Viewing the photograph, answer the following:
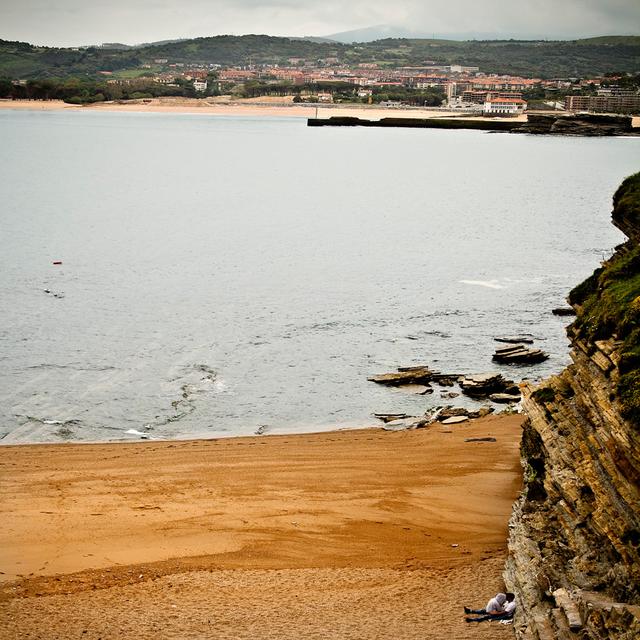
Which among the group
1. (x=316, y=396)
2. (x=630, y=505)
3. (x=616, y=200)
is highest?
(x=616, y=200)

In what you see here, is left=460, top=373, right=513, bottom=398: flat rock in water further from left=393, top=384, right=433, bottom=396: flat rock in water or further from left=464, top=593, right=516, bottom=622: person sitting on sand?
left=464, top=593, right=516, bottom=622: person sitting on sand

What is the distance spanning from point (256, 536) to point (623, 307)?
7.66 m

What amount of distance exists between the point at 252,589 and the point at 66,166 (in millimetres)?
99089

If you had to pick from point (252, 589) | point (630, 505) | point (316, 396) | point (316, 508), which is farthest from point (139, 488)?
point (630, 505)

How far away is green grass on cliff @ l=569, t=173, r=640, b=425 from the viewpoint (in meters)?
11.9

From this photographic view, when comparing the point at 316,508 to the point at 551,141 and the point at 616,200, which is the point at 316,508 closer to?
the point at 616,200

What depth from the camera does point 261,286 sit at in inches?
1718

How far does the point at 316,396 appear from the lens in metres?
27.6

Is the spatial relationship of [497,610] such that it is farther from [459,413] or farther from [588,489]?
[459,413]

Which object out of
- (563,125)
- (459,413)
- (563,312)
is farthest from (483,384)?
(563,125)

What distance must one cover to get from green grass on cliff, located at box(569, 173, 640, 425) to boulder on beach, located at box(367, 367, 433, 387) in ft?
29.0

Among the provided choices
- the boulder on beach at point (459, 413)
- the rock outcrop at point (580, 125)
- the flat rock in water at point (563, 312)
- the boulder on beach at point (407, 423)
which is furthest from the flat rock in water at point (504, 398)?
the rock outcrop at point (580, 125)

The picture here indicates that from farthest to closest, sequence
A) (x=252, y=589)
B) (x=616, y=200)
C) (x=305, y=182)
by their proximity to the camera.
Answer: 1. (x=305, y=182)
2. (x=616, y=200)
3. (x=252, y=589)

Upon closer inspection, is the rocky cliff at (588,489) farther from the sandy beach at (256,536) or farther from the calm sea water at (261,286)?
the calm sea water at (261,286)
